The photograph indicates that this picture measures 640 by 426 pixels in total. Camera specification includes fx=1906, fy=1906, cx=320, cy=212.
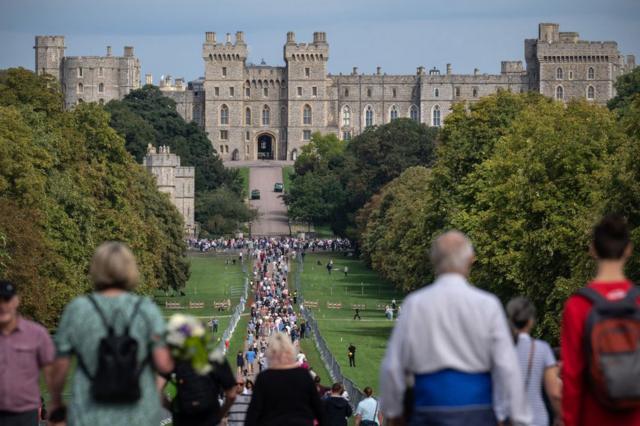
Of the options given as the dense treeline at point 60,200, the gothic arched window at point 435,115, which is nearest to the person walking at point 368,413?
the dense treeline at point 60,200

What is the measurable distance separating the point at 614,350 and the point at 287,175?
397ft

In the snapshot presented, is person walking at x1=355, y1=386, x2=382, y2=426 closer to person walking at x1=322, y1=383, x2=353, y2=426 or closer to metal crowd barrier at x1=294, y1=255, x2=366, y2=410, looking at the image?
person walking at x1=322, y1=383, x2=353, y2=426

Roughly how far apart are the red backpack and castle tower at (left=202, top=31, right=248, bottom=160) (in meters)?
133

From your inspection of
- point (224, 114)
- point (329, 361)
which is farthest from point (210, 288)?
point (224, 114)

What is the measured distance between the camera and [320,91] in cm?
14362

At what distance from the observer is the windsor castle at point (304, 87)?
143 metres

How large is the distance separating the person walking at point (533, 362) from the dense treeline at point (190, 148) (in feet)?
307

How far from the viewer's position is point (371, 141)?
105 metres

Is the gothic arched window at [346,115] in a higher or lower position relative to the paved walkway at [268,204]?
higher

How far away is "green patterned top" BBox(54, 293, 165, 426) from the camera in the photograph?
894cm

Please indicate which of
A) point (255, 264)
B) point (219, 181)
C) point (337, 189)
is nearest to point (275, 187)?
point (219, 181)

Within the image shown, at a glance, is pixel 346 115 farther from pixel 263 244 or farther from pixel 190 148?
pixel 263 244

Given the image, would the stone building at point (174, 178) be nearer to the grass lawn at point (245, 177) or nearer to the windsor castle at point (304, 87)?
the grass lawn at point (245, 177)

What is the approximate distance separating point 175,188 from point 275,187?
23502 millimetres
